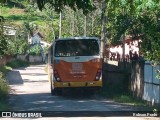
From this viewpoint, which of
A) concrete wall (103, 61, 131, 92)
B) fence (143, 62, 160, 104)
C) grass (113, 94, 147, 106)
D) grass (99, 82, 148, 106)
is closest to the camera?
fence (143, 62, 160, 104)

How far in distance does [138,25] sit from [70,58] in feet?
10.7

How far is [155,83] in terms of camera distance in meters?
17.5

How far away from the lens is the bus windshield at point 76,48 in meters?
21.9

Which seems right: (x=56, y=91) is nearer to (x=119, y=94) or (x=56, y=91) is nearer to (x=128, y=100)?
(x=119, y=94)

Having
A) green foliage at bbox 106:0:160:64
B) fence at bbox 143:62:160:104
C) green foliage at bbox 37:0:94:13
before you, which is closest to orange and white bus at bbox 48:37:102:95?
green foliage at bbox 106:0:160:64

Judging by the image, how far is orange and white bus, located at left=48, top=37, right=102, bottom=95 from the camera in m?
21.8

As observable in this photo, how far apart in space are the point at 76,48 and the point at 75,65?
2.59 feet

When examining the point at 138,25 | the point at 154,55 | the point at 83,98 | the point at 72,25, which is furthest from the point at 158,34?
the point at 72,25

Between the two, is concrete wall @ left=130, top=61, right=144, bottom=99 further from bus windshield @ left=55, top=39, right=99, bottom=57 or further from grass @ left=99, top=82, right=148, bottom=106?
bus windshield @ left=55, top=39, right=99, bottom=57

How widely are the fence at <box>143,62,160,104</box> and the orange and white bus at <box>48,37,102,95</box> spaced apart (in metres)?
3.28

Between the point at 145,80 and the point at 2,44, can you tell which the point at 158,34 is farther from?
the point at 2,44

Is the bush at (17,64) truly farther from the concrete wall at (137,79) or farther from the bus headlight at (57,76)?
A: the concrete wall at (137,79)

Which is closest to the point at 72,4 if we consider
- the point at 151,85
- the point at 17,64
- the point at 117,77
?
the point at 151,85

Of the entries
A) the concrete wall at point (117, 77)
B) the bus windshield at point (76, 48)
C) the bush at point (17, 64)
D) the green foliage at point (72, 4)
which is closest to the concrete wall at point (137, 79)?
the concrete wall at point (117, 77)
